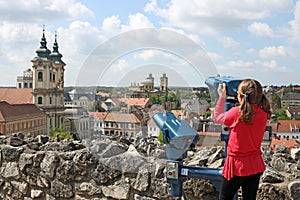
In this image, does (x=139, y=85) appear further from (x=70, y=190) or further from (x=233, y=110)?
(x=70, y=190)

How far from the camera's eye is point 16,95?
57.8 meters

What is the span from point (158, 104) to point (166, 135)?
24cm

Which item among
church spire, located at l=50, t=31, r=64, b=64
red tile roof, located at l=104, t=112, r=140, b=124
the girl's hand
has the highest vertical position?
church spire, located at l=50, t=31, r=64, b=64

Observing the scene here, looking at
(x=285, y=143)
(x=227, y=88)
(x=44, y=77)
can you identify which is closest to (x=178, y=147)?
(x=227, y=88)

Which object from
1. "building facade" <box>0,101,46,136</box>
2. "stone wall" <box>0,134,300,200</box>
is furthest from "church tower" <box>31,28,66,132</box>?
"stone wall" <box>0,134,300,200</box>

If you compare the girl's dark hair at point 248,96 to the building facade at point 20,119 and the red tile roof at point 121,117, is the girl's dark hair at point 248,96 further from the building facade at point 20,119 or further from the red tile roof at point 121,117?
the building facade at point 20,119

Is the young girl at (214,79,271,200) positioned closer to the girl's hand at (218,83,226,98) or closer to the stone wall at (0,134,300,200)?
the girl's hand at (218,83,226,98)

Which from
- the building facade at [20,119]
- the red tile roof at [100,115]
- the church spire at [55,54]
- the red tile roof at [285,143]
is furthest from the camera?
the church spire at [55,54]

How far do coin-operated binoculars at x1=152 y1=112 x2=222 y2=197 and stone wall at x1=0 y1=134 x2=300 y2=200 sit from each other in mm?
315

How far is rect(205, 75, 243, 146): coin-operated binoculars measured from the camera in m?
2.04

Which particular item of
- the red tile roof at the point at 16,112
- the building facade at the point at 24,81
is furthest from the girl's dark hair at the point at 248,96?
the building facade at the point at 24,81

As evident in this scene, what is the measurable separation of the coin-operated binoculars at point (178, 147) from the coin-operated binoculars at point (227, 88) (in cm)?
19

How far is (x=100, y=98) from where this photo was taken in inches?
89.7

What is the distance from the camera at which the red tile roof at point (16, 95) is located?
56.4m
